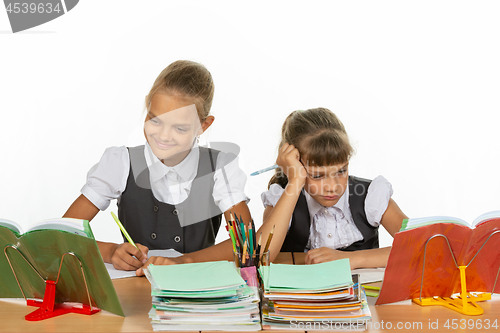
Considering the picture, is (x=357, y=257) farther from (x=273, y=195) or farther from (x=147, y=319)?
(x=147, y=319)

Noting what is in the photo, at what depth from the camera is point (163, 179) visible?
151 cm

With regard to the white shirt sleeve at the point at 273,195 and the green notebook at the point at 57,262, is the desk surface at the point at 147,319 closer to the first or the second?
the green notebook at the point at 57,262

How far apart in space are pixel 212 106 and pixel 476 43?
137 centimetres

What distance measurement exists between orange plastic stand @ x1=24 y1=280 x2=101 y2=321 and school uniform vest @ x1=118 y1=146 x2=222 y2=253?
587 millimetres

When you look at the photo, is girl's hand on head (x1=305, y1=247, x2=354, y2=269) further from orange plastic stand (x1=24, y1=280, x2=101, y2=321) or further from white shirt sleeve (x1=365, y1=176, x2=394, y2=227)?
orange plastic stand (x1=24, y1=280, x2=101, y2=321)

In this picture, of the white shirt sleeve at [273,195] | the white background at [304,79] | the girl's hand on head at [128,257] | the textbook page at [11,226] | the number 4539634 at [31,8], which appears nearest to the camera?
the textbook page at [11,226]

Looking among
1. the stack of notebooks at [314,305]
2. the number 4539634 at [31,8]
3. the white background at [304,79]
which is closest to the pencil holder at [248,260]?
the stack of notebooks at [314,305]

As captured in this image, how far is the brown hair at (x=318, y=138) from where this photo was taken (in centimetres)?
137

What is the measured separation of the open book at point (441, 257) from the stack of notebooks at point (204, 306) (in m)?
0.27

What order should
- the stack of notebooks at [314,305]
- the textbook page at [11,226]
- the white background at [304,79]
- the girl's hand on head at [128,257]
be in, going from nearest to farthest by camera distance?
the stack of notebooks at [314,305] → the textbook page at [11,226] → the girl's hand on head at [128,257] → the white background at [304,79]

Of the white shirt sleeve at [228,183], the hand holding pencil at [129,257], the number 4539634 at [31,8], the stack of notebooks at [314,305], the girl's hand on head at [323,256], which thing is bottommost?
the girl's hand on head at [323,256]

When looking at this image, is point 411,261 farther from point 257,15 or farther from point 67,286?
point 257,15

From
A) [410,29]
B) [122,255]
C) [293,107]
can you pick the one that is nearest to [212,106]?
[293,107]

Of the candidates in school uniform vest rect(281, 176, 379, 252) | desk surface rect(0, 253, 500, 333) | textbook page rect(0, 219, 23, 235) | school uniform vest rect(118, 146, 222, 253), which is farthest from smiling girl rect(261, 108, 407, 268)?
textbook page rect(0, 219, 23, 235)
